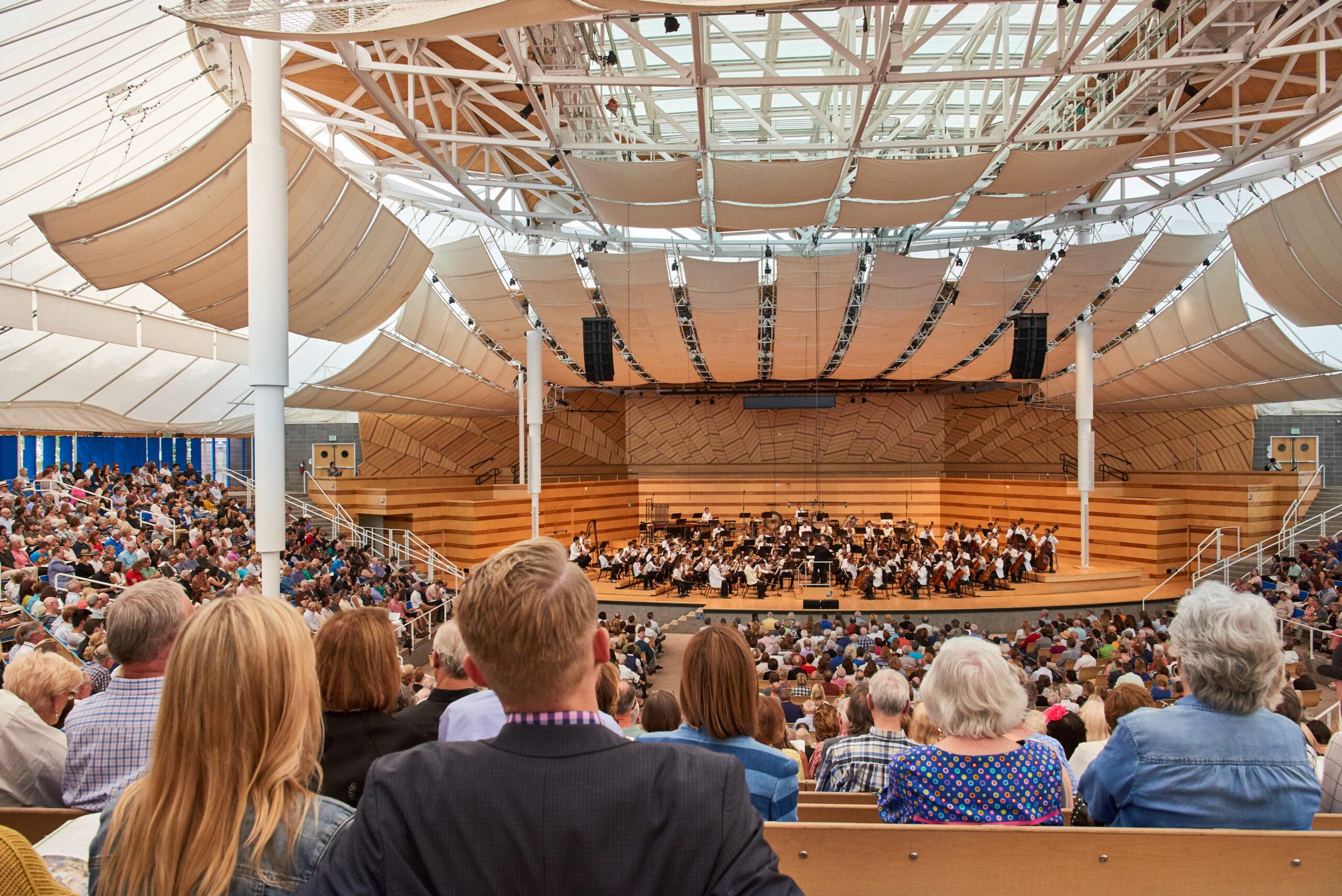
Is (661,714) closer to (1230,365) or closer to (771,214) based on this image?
(771,214)

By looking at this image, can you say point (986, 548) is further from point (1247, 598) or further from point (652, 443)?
point (1247, 598)

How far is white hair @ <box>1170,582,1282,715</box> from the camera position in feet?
6.38

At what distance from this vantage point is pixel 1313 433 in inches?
925

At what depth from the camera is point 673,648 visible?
531 inches

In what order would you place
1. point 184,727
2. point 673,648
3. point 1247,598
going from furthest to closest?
point 673,648 → point 1247,598 → point 184,727

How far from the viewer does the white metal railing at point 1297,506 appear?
19312mm

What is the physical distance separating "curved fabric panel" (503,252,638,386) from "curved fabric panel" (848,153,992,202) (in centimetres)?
587

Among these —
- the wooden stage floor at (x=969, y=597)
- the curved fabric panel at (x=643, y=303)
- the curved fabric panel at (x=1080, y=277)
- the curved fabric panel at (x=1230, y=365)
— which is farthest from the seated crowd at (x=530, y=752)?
the curved fabric panel at (x=1230, y=365)

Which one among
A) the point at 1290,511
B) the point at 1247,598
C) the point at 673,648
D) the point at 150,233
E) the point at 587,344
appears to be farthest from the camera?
the point at 1290,511

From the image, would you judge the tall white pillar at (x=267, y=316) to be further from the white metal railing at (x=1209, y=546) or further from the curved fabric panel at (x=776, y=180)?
the white metal railing at (x=1209, y=546)

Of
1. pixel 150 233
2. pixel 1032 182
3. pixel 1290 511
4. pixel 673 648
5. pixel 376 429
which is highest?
pixel 1032 182

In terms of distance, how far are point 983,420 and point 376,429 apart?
65.7 feet

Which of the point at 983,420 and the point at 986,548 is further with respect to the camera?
the point at 983,420

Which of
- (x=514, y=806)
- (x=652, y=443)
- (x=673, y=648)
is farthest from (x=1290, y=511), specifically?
(x=514, y=806)
